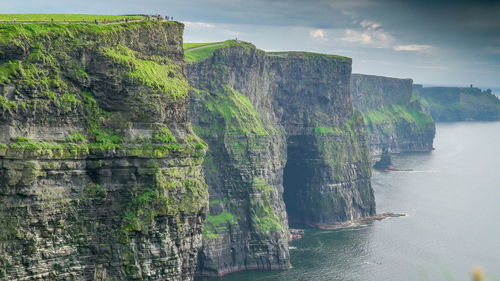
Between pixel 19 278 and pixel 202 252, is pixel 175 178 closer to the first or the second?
pixel 19 278

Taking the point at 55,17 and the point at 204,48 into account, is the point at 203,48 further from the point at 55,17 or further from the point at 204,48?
the point at 55,17

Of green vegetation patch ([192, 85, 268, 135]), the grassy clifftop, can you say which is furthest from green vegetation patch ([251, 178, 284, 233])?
the grassy clifftop

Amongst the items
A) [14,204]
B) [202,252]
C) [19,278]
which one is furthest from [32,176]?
[202,252]

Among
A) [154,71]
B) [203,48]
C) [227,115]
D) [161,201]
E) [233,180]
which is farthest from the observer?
[203,48]

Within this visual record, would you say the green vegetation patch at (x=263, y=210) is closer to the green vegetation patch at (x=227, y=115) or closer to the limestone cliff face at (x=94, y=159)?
the green vegetation patch at (x=227, y=115)

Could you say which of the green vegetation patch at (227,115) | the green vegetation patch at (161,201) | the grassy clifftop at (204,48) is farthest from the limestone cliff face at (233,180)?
the green vegetation patch at (161,201)

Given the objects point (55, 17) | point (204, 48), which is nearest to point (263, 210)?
point (204, 48)
